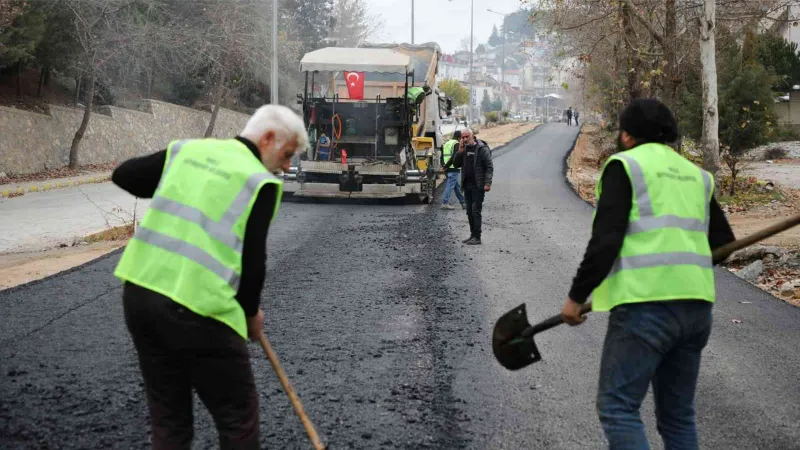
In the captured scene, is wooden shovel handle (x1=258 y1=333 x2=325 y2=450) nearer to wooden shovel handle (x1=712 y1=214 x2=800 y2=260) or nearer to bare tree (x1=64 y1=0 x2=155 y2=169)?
wooden shovel handle (x1=712 y1=214 x2=800 y2=260)

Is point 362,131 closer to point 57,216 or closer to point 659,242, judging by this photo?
point 57,216

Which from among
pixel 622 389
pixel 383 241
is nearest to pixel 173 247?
pixel 622 389

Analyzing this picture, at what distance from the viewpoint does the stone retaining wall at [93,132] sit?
26594mm

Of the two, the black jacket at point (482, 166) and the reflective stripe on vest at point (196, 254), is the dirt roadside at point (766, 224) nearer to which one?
the black jacket at point (482, 166)

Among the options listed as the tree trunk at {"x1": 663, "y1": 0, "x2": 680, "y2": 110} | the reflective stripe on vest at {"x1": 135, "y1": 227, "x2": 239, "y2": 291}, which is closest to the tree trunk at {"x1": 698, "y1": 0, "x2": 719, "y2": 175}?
the tree trunk at {"x1": 663, "y1": 0, "x2": 680, "y2": 110}

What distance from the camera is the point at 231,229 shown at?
10.9 ft

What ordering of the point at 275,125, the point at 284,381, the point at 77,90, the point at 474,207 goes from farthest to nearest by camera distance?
1. the point at 77,90
2. the point at 474,207
3. the point at 284,381
4. the point at 275,125

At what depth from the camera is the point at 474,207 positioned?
1361 cm

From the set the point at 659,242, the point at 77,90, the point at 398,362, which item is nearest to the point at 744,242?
the point at 659,242

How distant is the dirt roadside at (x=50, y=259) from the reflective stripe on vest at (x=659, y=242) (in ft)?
27.6

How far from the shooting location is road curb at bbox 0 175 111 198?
21.8 meters

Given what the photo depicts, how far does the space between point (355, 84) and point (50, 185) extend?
28.5ft

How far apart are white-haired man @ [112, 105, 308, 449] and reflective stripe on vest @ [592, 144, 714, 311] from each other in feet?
4.41

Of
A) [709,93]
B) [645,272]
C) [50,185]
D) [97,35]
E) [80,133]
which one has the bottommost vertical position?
[50,185]
